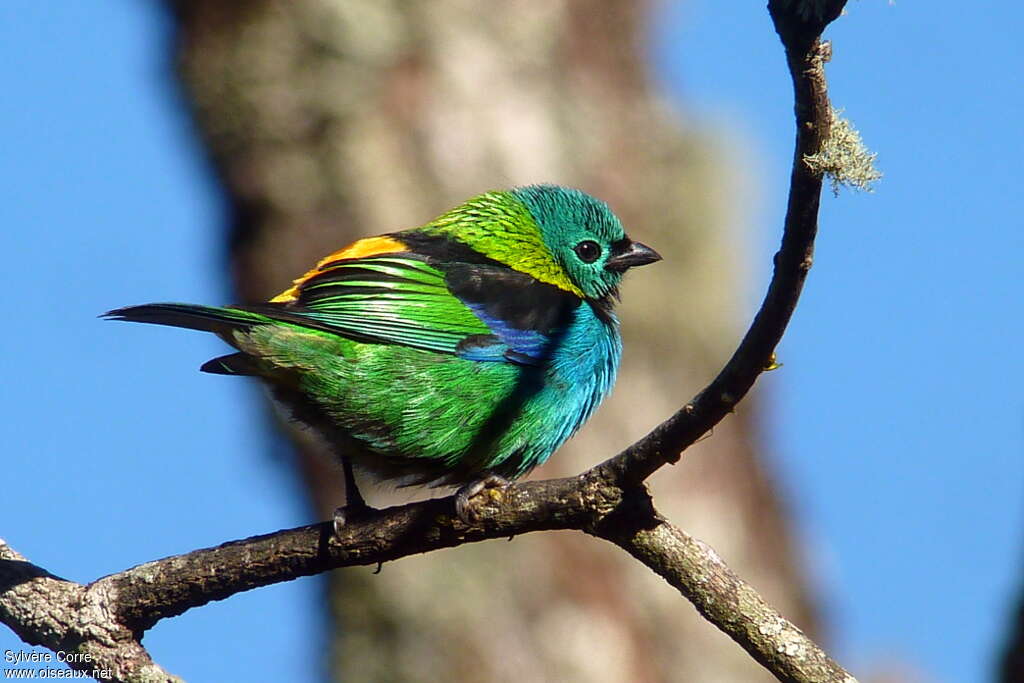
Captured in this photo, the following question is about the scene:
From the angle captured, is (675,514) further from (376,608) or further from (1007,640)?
(1007,640)

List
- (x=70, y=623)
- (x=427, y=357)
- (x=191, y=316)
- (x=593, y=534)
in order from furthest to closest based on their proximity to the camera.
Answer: (x=427, y=357)
(x=191, y=316)
(x=70, y=623)
(x=593, y=534)

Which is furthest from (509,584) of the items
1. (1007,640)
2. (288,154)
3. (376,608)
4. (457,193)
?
(1007,640)

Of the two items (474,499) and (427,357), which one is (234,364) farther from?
(474,499)

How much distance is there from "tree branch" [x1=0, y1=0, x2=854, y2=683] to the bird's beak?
170 centimetres

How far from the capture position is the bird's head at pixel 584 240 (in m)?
5.40

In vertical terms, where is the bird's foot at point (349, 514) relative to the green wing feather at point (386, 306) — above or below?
below

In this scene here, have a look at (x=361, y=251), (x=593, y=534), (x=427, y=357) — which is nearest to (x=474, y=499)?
(x=593, y=534)

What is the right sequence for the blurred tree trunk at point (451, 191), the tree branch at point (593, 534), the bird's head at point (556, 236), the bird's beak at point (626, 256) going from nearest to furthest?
1. the tree branch at point (593, 534)
2. the bird's head at point (556, 236)
3. the bird's beak at point (626, 256)
4. the blurred tree trunk at point (451, 191)

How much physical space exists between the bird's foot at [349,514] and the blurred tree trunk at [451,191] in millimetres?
3276

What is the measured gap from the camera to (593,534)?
3.56 m

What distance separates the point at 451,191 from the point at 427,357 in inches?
123

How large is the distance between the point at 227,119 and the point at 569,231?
3125 millimetres

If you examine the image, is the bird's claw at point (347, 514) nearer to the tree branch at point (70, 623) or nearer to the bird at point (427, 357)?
the bird at point (427, 357)

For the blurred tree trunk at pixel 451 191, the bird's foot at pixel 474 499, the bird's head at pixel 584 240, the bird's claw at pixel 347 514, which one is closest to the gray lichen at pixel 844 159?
the bird's foot at pixel 474 499
